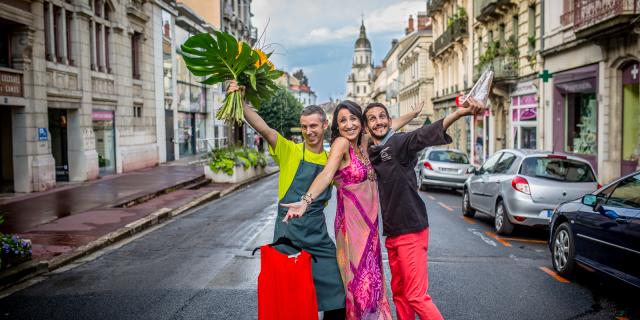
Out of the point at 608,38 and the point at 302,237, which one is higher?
the point at 608,38

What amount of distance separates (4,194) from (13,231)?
682cm

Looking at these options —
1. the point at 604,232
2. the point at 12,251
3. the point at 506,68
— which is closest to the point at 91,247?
the point at 12,251

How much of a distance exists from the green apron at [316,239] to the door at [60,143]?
62.1 ft

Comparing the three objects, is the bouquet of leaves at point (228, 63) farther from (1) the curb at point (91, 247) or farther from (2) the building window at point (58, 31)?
(2) the building window at point (58, 31)

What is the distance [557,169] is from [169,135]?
2568cm

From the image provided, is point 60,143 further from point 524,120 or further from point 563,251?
point 524,120

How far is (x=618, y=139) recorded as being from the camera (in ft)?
62.5

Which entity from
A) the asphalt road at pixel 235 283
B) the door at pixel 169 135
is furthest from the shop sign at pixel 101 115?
the asphalt road at pixel 235 283

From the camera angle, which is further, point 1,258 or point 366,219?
point 1,258

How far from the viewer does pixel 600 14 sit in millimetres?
18109

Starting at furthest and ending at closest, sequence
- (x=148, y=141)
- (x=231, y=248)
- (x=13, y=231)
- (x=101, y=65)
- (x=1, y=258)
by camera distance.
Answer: (x=148, y=141)
(x=101, y=65)
(x=13, y=231)
(x=231, y=248)
(x=1, y=258)

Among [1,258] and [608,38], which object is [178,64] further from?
[1,258]

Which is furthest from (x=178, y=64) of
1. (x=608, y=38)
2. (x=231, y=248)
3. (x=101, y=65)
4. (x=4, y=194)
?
(x=231, y=248)

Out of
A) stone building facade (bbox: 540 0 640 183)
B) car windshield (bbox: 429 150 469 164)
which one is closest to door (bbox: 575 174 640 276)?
stone building facade (bbox: 540 0 640 183)
